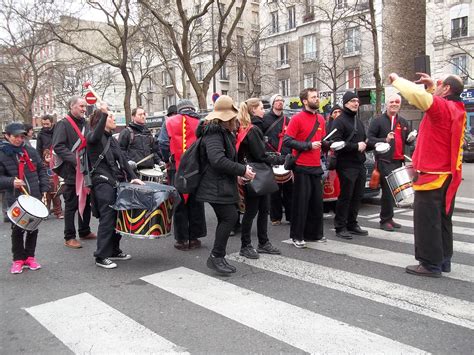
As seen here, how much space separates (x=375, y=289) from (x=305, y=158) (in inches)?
82.0

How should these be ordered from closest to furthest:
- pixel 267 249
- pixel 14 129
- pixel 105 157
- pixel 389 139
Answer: pixel 14 129 < pixel 105 157 < pixel 267 249 < pixel 389 139

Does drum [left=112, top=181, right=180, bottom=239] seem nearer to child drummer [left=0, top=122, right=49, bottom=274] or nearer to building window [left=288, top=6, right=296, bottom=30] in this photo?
child drummer [left=0, top=122, right=49, bottom=274]

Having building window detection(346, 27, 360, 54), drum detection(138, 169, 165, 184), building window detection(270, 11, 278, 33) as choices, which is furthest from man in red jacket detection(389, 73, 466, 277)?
building window detection(270, 11, 278, 33)

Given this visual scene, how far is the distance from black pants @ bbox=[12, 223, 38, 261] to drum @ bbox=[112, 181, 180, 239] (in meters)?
1.10

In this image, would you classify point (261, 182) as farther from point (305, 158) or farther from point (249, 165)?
point (305, 158)

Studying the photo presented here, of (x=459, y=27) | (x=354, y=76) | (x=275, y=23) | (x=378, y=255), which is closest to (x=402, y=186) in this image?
(x=378, y=255)

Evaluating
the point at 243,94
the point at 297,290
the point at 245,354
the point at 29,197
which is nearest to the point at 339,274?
the point at 297,290

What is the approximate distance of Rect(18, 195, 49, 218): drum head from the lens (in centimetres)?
513

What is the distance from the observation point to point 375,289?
4.64 metres

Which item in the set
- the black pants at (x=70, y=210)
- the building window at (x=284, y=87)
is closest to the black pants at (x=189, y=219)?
the black pants at (x=70, y=210)

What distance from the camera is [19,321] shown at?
4.05 meters

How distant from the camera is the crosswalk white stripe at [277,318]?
341 centimetres

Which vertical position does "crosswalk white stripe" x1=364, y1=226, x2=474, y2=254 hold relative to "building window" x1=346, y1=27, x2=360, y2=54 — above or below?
below

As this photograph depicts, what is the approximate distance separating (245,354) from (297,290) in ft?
4.70
